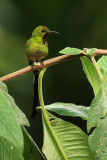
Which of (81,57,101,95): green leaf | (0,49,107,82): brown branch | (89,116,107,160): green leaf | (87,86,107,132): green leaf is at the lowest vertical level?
(89,116,107,160): green leaf

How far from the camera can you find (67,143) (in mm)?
648

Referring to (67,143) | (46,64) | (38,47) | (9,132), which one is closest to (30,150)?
(67,143)

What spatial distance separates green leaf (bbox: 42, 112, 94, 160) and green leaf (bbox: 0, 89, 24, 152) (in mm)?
285

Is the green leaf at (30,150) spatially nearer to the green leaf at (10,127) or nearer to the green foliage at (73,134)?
the green foliage at (73,134)

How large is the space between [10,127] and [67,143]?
12.8 inches

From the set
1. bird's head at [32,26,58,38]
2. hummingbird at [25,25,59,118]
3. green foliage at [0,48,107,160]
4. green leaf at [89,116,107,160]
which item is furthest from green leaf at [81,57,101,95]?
bird's head at [32,26,58,38]

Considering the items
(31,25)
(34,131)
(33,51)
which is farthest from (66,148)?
(31,25)

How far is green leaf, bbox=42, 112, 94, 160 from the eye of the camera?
24.3 inches

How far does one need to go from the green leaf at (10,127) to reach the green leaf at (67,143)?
0.28 meters

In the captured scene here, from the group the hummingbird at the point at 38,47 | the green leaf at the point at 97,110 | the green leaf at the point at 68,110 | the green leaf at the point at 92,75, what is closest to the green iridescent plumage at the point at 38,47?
the hummingbird at the point at 38,47

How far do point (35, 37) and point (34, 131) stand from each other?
96cm

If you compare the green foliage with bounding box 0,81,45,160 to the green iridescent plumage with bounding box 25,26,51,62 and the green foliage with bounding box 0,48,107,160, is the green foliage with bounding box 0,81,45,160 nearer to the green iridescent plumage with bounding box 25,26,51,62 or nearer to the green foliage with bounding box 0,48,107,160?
the green foliage with bounding box 0,48,107,160

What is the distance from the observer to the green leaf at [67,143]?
617 millimetres

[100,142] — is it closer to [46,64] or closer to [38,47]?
[46,64]
